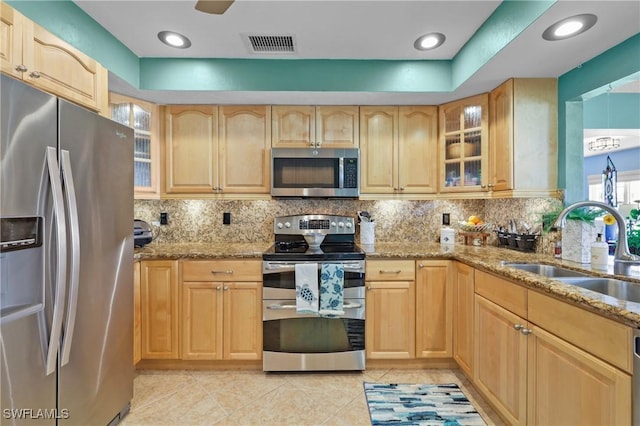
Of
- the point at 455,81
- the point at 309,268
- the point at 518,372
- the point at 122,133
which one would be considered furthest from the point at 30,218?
the point at 455,81

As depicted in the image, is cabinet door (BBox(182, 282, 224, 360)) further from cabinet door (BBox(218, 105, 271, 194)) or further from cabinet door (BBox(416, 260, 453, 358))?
cabinet door (BBox(416, 260, 453, 358))

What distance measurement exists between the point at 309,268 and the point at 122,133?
4.83 feet

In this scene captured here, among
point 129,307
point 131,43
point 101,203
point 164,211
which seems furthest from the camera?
point 164,211

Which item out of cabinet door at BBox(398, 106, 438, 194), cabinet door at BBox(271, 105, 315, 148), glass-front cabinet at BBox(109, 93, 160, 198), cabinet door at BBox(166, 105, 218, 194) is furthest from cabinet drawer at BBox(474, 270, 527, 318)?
glass-front cabinet at BBox(109, 93, 160, 198)

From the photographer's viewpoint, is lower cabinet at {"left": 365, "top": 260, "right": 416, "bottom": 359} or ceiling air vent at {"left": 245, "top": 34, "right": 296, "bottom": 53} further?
lower cabinet at {"left": 365, "top": 260, "right": 416, "bottom": 359}

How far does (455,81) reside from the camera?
246 centimetres

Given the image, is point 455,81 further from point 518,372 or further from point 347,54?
point 518,372

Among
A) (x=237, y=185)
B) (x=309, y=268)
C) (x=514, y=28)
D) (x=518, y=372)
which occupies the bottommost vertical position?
(x=518, y=372)

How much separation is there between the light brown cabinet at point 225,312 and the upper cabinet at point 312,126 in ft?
3.79

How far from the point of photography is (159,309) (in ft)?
7.87

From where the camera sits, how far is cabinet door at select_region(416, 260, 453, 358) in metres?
2.43

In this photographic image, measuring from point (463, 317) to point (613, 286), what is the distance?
91 cm

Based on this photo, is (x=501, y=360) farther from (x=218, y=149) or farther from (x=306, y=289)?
(x=218, y=149)
